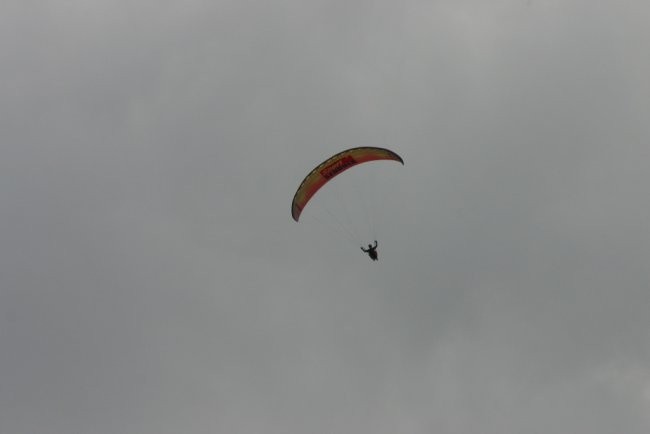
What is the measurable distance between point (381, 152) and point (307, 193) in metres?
6.69

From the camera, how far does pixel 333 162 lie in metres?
92.4

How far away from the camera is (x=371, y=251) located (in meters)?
93.7

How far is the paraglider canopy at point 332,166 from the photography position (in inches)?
3612

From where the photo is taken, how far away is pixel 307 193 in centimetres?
9331

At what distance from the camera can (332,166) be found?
92562 millimetres

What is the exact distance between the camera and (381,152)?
91438 millimetres

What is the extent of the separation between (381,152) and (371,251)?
26.0 ft

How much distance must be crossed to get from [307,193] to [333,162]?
3.22m

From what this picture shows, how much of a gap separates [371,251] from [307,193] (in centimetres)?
672

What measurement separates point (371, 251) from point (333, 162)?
7.58m

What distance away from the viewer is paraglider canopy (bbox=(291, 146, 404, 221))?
91750mm
